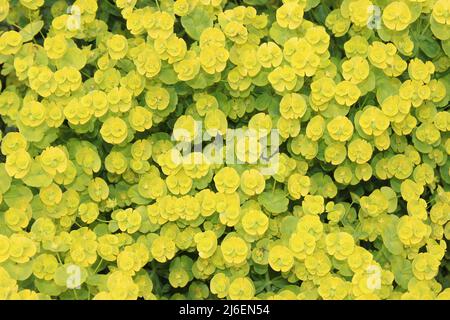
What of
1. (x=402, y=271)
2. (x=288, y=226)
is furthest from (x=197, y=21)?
(x=402, y=271)

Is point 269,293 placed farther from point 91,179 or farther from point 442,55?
point 442,55

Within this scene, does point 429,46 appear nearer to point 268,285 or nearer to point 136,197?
point 268,285

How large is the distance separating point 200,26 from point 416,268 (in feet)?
2.68

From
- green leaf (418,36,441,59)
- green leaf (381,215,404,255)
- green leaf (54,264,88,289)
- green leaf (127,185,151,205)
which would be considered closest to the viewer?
green leaf (54,264,88,289)

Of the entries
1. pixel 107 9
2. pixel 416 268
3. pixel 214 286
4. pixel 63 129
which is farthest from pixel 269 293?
pixel 107 9

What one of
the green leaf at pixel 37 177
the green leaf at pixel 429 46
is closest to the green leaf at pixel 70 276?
the green leaf at pixel 37 177

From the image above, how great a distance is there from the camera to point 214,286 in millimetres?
1793

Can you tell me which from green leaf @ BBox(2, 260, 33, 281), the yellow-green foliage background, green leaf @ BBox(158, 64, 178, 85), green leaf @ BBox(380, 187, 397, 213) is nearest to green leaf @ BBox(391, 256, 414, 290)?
the yellow-green foliage background

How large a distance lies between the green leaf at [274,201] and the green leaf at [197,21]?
453 millimetres

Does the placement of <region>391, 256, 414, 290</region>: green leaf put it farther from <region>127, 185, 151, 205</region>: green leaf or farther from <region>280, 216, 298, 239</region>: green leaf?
<region>127, 185, 151, 205</region>: green leaf

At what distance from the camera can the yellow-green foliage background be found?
1795 millimetres

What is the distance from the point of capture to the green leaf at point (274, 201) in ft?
6.20

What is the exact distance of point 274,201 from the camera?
1.90 metres

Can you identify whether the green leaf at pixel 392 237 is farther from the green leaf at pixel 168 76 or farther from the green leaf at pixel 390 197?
the green leaf at pixel 168 76
